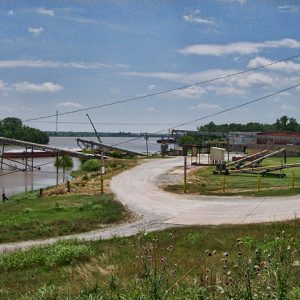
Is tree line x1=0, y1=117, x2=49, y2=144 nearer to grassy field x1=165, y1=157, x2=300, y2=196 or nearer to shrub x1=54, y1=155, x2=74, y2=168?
shrub x1=54, y1=155, x2=74, y2=168

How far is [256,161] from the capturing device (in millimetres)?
45594

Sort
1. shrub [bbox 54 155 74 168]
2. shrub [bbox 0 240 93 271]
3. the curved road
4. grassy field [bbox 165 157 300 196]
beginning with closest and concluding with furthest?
1. shrub [bbox 0 240 93 271]
2. the curved road
3. grassy field [bbox 165 157 300 196]
4. shrub [bbox 54 155 74 168]

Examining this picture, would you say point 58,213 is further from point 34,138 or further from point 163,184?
point 34,138

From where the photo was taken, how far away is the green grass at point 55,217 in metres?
19.4

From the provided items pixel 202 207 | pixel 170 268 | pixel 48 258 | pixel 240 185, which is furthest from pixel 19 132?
pixel 170 268

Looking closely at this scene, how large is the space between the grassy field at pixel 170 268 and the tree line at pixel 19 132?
430 feet

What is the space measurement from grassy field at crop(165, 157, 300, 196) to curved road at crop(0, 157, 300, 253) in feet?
5.31

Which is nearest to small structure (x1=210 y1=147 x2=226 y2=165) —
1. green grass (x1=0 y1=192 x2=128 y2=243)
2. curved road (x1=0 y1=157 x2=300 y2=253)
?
curved road (x1=0 y1=157 x2=300 y2=253)

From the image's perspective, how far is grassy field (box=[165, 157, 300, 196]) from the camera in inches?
1123

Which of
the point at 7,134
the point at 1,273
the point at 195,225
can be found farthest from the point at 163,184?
the point at 7,134

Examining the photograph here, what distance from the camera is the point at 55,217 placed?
22.0m

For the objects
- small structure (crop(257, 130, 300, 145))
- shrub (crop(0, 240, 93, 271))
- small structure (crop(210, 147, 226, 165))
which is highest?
small structure (crop(257, 130, 300, 145))

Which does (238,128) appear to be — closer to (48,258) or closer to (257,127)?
(257,127)

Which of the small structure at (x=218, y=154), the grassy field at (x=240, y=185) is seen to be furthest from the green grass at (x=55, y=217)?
the small structure at (x=218, y=154)
